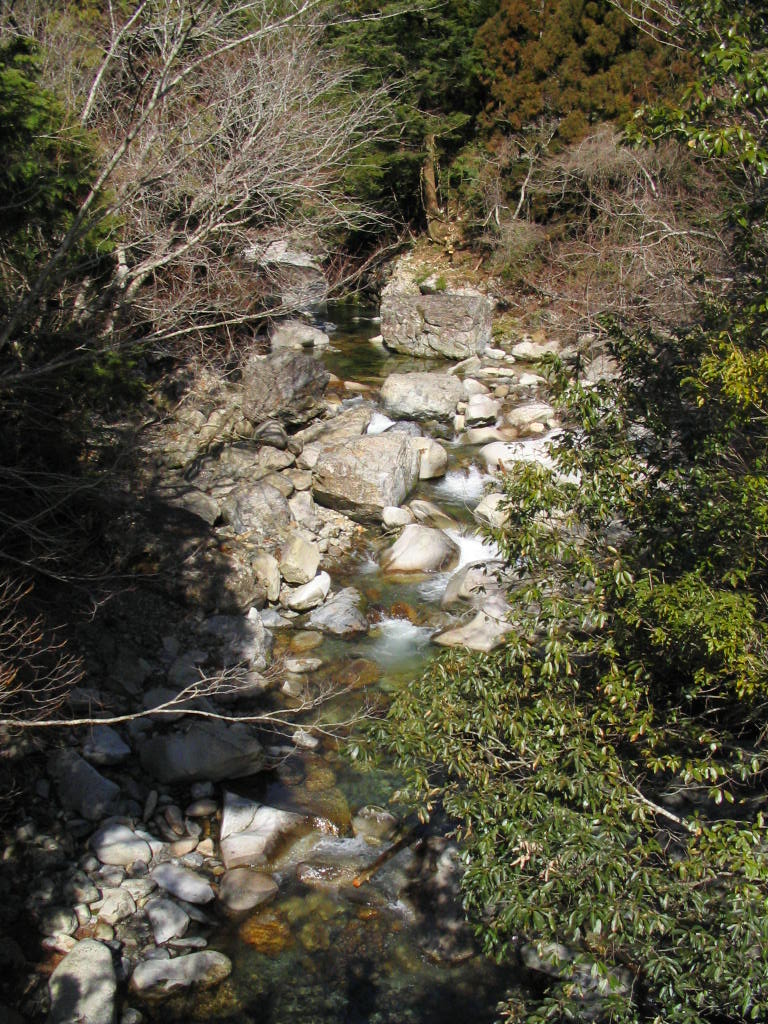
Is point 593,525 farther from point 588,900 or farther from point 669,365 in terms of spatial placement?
point 588,900

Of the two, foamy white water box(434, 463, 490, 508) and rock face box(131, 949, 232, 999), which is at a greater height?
rock face box(131, 949, 232, 999)

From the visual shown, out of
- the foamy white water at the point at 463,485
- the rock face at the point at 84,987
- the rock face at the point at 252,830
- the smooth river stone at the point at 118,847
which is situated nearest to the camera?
the rock face at the point at 84,987

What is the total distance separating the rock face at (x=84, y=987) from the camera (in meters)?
4.63

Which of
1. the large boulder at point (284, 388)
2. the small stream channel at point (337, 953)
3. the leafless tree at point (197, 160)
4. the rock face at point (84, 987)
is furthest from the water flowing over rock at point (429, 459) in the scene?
the rock face at point (84, 987)

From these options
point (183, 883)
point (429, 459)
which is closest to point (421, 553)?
point (429, 459)

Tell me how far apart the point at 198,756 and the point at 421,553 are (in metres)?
4.24

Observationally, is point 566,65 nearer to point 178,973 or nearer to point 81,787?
point 81,787

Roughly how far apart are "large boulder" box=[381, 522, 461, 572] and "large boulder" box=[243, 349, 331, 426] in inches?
134

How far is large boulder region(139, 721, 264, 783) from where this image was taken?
6.54 meters

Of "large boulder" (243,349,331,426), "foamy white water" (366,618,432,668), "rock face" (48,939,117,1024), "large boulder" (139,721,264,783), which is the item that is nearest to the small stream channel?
"large boulder" (139,721,264,783)

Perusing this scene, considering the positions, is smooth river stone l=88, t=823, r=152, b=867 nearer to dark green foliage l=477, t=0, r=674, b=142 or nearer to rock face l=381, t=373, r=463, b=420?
rock face l=381, t=373, r=463, b=420

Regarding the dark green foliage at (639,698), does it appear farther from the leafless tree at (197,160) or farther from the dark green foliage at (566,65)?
the dark green foliage at (566,65)

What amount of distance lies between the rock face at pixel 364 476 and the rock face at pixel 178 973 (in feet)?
21.1

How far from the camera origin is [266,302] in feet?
46.0
